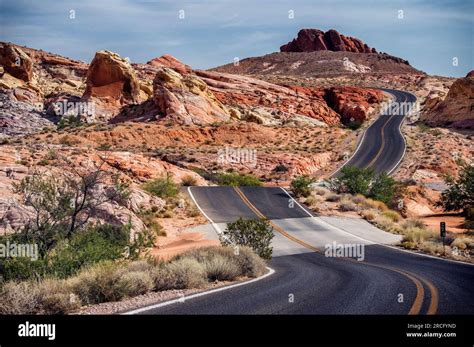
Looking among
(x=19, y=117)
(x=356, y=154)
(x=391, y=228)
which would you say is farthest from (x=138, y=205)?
(x=19, y=117)

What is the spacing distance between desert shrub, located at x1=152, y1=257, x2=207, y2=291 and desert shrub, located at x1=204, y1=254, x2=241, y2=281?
2.37ft

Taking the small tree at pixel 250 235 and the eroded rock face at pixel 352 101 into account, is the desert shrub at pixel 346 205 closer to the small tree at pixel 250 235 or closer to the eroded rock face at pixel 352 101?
the small tree at pixel 250 235

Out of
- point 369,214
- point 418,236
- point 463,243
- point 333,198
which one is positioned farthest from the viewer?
point 333,198

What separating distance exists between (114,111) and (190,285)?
5750 centimetres

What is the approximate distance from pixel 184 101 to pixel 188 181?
28.1 m

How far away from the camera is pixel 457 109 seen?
74.6m

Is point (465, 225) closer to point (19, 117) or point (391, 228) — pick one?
point (391, 228)

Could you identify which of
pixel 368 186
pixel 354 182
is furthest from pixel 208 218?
pixel 368 186

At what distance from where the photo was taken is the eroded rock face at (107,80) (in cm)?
6519

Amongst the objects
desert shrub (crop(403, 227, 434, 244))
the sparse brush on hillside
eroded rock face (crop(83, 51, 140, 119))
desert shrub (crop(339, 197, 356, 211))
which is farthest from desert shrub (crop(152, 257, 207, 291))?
eroded rock face (crop(83, 51, 140, 119))

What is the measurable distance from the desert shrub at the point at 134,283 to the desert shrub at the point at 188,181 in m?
27.6

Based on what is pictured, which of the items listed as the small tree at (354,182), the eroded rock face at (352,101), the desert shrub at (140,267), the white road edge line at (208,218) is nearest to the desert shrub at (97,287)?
the desert shrub at (140,267)

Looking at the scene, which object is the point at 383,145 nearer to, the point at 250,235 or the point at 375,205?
the point at 375,205

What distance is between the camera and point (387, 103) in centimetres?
8906
